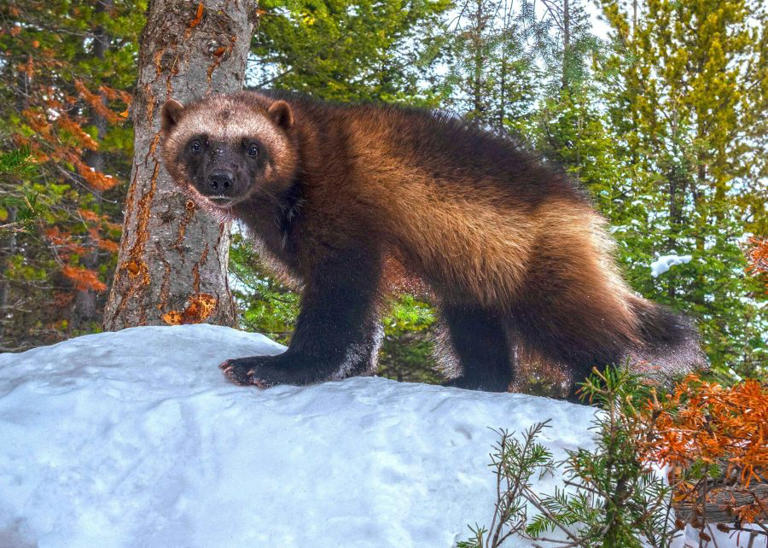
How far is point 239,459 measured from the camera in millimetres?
2240

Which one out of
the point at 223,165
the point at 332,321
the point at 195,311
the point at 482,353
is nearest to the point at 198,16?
the point at 223,165

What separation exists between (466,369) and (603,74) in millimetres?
2312

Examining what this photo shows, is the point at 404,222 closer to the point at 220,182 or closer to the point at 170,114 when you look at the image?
the point at 220,182

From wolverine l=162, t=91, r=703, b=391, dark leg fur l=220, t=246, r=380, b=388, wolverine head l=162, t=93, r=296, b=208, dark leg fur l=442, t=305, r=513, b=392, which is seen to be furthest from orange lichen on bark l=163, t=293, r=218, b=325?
dark leg fur l=442, t=305, r=513, b=392

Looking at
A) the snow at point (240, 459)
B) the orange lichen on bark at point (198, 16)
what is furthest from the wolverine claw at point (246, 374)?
the orange lichen on bark at point (198, 16)

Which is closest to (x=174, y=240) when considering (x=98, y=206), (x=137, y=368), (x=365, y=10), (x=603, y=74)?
(x=137, y=368)

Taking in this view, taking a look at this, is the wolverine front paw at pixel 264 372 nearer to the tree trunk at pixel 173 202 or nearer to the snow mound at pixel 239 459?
the snow mound at pixel 239 459

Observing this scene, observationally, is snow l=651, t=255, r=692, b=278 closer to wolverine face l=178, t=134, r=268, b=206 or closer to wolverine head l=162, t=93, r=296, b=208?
wolverine head l=162, t=93, r=296, b=208

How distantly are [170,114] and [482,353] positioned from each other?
2.15m

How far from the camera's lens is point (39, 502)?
205 cm

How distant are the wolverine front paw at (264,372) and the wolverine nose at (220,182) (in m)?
0.79

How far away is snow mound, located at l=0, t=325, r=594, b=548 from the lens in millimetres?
2004

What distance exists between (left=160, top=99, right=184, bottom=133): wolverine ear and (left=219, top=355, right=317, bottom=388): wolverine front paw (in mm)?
1380

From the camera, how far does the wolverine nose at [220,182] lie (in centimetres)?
315
